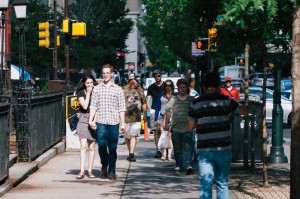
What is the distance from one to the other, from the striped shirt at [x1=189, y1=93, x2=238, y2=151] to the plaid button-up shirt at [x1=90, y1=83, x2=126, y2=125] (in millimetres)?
4490

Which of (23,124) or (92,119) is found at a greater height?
(92,119)

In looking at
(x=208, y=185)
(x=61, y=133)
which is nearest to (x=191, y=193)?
(x=208, y=185)

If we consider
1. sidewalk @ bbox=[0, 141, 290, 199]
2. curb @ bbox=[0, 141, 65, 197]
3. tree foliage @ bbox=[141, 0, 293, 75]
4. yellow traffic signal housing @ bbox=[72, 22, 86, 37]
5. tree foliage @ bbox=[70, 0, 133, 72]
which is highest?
tree foliage @ bbox=[70, 0, 133, 72]

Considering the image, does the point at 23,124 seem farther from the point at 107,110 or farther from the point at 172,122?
the point at 172,122

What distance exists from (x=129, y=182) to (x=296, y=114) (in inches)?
198

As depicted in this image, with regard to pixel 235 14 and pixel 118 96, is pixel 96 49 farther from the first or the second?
pixel 235 14

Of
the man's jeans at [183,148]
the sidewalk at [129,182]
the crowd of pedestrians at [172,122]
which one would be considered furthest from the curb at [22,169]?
the man's jeans at [183,148]

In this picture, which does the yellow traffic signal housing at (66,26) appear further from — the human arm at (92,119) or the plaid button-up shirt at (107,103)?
the plaid button-up shirt at (107,103)

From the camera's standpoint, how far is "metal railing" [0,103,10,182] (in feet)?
41.6

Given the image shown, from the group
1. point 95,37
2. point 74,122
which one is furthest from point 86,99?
point 95,37

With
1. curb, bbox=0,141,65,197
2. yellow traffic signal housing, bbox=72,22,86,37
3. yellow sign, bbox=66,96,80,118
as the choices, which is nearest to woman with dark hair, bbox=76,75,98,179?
curb, bbox=0,141,65,197

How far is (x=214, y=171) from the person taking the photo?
941cm

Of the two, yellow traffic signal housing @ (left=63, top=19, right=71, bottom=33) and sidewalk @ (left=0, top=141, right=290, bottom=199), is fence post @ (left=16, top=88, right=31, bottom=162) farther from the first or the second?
yellow traffic signal housing @ (left=63, top=19, right=71, bottom=33)

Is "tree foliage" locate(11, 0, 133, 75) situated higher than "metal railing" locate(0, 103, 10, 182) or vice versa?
"tree foliage" locate(11, 0, 133, 75)
